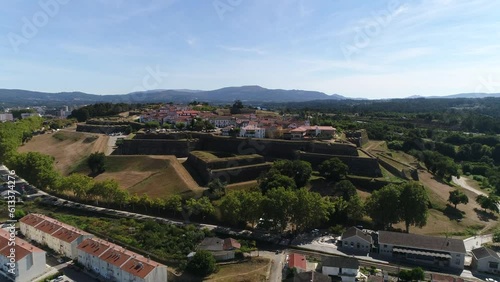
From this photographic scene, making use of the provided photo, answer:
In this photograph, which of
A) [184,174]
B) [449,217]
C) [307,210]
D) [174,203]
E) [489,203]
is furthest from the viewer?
[184,174]

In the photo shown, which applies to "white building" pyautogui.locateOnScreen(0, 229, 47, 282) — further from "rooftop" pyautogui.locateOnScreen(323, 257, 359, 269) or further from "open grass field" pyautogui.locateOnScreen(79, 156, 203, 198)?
"rooftop" pyautogui.locateOnScreen(323, 257, 359, 269)

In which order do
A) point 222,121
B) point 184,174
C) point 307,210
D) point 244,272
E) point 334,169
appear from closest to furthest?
point 244,272 → point 307,210 → point 334,169 → point 184,174 → point 222,121

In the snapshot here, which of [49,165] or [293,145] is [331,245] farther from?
[49,165]

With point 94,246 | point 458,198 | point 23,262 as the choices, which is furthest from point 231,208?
point 458,198

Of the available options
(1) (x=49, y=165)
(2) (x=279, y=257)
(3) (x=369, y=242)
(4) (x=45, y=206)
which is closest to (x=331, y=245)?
(3) (x=369, y=242)

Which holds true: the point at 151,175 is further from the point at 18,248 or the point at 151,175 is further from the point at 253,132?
the point at 18,248

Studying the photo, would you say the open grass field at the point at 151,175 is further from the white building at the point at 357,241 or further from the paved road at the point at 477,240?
the paved road at the point at 477,240

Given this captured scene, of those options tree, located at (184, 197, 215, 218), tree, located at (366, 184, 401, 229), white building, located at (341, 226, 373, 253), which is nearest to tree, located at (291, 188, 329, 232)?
white building, located at (341, 226, 373, 253)
